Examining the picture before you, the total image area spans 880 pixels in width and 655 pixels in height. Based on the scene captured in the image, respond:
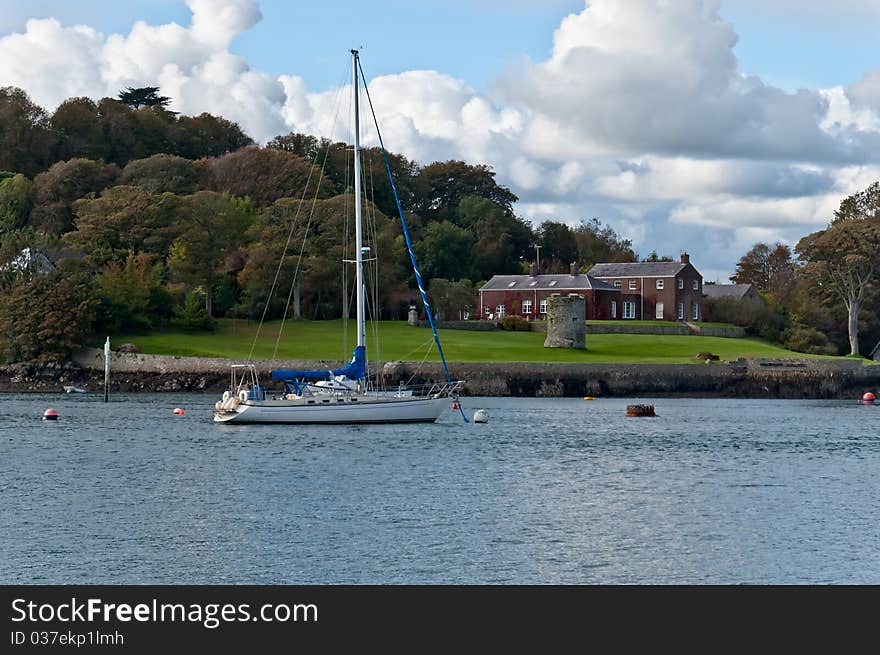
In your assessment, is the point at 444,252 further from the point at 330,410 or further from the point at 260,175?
the point at 330,410

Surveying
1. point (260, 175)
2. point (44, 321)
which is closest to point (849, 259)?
point (260, 175)

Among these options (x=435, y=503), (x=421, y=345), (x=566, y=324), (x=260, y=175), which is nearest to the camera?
(x=435, y=503)

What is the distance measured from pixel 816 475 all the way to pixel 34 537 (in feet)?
74.5

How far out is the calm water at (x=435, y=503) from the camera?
23.5 meters

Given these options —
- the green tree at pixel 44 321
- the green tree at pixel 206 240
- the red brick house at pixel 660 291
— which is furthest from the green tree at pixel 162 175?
the red brick house at pixel 660 291

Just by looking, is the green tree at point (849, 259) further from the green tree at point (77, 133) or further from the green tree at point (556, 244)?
the green tree at point (77, 133)

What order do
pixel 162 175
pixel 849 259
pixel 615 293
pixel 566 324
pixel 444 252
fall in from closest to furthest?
pixel 566 324
pixel 849 259
pixel 615 293
pixel 162 175
pixel 444 252

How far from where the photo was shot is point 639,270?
109938 millimetres

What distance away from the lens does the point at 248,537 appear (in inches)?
1032

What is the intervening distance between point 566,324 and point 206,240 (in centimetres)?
2621

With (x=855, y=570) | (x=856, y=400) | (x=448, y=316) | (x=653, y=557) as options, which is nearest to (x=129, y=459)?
(x=653, y=557)

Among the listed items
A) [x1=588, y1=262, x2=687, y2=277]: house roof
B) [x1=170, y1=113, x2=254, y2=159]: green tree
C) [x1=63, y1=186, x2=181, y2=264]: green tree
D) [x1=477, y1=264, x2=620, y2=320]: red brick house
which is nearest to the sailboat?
[x1=63, y1=186, x2=181, y2=264]: green tree

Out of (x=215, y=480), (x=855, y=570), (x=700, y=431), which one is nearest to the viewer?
(x=855, y=570)
